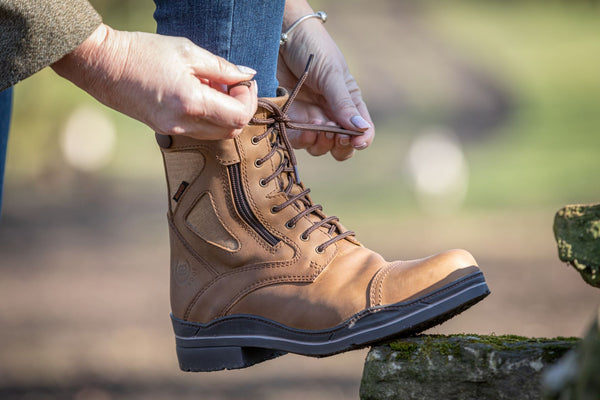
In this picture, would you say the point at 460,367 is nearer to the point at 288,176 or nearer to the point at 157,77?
the point at 288,176

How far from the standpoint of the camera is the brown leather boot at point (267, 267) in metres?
1.90

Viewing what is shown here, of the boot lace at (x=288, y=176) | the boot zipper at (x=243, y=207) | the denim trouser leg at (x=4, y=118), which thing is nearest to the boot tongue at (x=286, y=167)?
the boot lace at (x=288, y=176)

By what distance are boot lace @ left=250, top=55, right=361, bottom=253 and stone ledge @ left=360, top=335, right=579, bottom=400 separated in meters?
0.39

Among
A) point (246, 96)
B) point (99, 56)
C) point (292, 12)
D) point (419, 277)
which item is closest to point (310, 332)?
point (419, 277)

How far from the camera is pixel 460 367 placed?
179cm

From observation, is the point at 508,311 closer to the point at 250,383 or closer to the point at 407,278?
the point at 250,383

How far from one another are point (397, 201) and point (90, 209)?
528 centimetres

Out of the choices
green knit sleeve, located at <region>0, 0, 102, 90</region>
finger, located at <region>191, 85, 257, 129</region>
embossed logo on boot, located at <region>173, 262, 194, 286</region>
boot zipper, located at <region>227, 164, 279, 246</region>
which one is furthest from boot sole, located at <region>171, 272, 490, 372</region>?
green knit sleeve, located at <region>0, 0, 102, 90</region>

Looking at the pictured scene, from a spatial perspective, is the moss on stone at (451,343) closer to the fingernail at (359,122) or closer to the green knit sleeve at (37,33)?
the fingernail at (359,122)

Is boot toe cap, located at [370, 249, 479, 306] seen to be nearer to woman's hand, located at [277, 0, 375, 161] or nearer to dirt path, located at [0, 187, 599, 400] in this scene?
woman's hand, located at [277, 0, 375, 161]

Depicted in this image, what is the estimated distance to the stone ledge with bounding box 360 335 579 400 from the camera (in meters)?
1.71

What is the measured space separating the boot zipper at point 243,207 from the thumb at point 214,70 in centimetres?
39

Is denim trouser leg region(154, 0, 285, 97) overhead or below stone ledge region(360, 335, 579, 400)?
overhead

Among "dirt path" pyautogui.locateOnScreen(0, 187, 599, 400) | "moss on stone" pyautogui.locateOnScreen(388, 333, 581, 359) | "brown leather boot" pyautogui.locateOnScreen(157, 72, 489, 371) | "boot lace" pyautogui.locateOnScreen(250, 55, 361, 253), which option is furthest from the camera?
"dirt path" pyautogui.locateOnScreen(0, 187, 599, 400)
